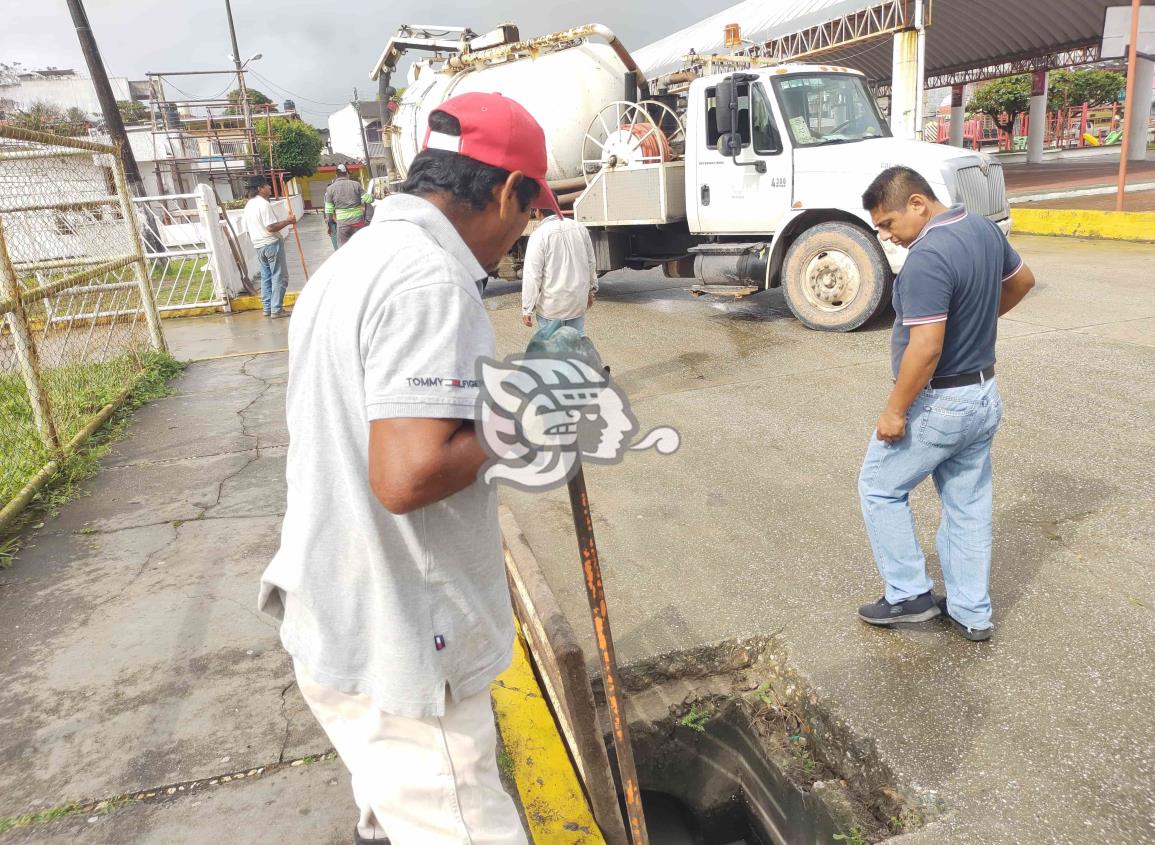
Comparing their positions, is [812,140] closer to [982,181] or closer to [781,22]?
[982,181]

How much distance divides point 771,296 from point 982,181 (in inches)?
117

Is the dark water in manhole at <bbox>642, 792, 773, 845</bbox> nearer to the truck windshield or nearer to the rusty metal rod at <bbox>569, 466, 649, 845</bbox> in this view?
the rusty metal rod at <bbox>569, 466, 649, 845</bbox>

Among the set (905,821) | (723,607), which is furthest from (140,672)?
(905,821)

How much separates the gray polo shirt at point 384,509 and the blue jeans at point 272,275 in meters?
9.74

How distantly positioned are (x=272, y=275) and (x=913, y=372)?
32.5 ft

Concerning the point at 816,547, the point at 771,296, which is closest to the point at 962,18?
the point at 771,296

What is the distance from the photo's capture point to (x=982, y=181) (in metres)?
7.27

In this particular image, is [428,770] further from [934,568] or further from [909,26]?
[909,26]

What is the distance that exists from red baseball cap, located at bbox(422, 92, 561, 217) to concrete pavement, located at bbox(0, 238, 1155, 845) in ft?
6.25

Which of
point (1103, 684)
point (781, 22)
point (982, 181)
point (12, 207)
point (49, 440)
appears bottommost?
point (1103, 684)

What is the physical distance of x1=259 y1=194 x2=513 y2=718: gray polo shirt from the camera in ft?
3.97

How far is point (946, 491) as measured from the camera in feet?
9.21

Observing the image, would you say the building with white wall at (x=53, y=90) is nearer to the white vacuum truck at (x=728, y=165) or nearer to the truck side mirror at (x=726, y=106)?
the white vacuum truck at (x=728, y=165)

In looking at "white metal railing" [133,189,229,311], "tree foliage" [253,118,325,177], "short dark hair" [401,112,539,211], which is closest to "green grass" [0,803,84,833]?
"short dark hair" [401,112,539,211]
